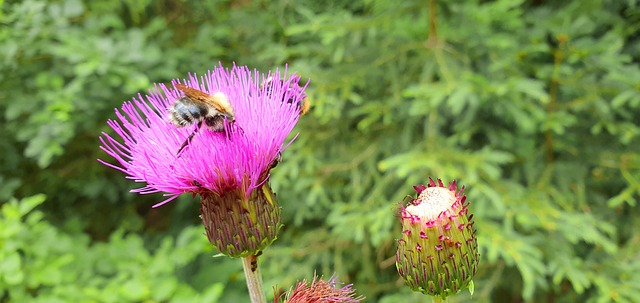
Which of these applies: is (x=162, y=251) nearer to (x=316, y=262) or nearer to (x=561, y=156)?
(x=316, y=262)

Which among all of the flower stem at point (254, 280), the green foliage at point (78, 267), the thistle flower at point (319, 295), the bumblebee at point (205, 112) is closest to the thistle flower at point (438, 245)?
the thistle flower at point (319, 295)

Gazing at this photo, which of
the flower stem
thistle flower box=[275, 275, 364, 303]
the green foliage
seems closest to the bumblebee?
the flower stem

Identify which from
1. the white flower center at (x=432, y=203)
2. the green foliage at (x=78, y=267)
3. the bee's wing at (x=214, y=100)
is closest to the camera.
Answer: the white flower center at (x=432, y=203)

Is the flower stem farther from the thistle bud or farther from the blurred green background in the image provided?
the blurred green background

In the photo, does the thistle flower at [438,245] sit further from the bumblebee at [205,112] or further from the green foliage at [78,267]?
the green foliage at [78,267]

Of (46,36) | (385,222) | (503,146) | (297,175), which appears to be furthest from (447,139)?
(46,36)

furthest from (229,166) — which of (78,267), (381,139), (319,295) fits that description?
(381,139)
